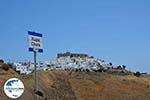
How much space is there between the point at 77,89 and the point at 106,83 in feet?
30.4

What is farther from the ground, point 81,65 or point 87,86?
point 81,65

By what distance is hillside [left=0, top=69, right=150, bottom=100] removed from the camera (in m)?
66.6

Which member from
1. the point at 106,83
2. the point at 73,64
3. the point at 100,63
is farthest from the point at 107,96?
the point at 100,63

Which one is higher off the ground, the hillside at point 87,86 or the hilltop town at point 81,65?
the hilltop town at point 81,65

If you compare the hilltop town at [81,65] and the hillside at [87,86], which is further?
the hilltop town at [81,65]

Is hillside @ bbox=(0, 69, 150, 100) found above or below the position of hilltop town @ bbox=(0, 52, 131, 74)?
below

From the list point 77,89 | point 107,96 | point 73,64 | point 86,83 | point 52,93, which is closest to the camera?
point 52,93

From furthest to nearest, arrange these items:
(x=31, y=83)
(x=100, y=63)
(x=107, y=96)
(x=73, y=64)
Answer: (x=100, y=63), (x=73, y=64), (x=107, y=96), (x=31, y=83)

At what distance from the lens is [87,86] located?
79.6 meters

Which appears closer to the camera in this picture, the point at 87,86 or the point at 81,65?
the point at 87,86

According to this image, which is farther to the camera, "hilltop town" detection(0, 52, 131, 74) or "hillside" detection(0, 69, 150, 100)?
"hilltop town" detection(0, 52, 131, 74)

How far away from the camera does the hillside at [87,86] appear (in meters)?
66.6

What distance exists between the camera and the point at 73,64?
123750 millimetres

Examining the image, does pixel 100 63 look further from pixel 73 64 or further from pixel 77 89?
pixel 77 89
